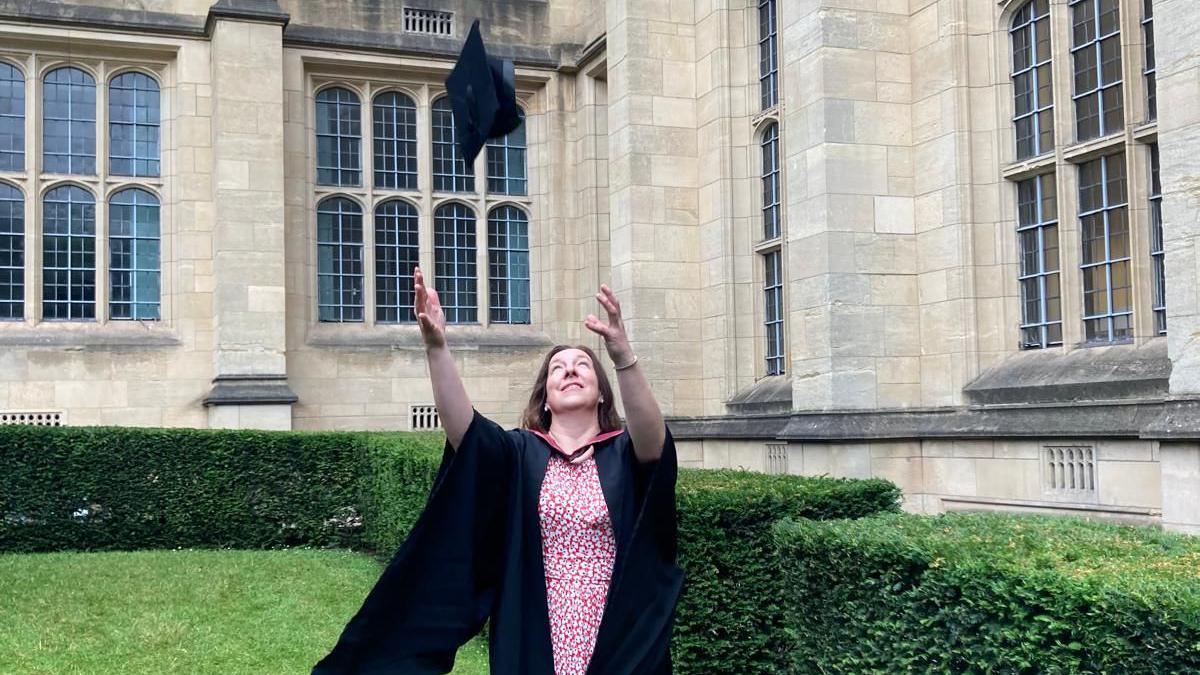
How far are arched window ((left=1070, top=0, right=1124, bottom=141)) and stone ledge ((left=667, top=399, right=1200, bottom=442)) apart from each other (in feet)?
7.90

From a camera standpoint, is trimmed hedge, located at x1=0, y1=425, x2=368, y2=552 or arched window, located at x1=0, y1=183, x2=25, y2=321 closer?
trimmed hedge, located at x1=0, y1=425, x2=368, y2=552

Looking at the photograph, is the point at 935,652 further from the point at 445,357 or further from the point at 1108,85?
the point at 1108,85

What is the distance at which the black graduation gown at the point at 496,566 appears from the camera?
356cm

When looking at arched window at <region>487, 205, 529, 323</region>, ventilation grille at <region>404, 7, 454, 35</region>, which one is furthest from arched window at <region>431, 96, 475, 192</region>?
ventilation grille at <region>404, 7, 454, 35</region>

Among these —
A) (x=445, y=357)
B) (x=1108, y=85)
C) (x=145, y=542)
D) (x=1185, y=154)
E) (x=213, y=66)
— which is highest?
(x=213, y=66)

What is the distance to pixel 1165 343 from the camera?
9180 mm

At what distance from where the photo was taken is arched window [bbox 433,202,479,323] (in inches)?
732

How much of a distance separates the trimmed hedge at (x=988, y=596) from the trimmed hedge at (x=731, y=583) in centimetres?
56

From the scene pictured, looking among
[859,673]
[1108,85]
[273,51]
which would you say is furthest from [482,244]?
[859,673]

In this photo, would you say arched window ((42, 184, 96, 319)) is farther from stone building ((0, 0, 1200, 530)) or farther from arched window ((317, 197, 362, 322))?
arched window ((317, 197, 362, 322))

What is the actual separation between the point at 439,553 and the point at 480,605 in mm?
205

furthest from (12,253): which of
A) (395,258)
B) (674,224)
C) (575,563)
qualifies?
(575,563)

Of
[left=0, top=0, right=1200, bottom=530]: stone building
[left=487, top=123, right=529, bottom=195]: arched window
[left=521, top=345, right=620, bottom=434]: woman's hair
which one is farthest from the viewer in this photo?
[left=487, top=123, right=529, bottom=195]: arched window

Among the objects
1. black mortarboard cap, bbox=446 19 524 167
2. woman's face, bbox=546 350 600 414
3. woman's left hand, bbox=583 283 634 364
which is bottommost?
woman's face, bbox=546 350 600 414
